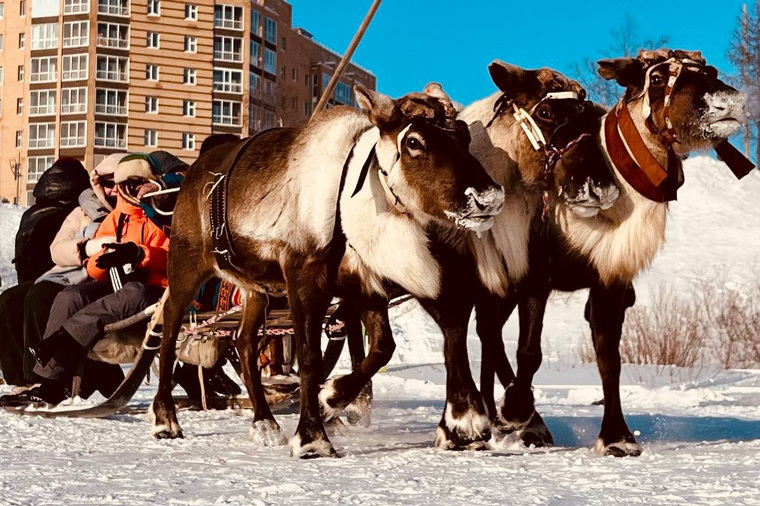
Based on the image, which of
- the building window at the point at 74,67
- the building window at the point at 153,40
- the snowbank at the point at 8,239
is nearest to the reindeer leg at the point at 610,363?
the snowbank at the point at 8,239

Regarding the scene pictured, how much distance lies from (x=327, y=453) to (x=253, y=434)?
1151 millimetres

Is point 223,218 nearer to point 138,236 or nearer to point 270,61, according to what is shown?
point 138,236

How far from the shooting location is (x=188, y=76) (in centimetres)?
6919

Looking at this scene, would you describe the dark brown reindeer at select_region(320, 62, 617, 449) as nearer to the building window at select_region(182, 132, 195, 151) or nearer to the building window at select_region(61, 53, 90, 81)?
the building window at select_region(182, 132, 195, 151)

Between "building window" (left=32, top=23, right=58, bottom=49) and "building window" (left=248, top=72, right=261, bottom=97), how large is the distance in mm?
11260

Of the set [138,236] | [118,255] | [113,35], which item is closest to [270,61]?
[113,35]

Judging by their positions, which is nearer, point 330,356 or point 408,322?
point 330,356

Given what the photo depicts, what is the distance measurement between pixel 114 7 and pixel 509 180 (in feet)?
215

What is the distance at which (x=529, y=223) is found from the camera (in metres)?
6.14

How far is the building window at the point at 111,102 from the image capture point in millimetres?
66938

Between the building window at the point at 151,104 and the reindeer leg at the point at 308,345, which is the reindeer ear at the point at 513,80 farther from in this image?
the building window at the point at 151,104

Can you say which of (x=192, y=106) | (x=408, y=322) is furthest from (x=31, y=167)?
(x=408, y=322)

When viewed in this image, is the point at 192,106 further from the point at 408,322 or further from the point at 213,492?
the point at 213,492

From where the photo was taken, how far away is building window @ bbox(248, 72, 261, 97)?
230 feet
